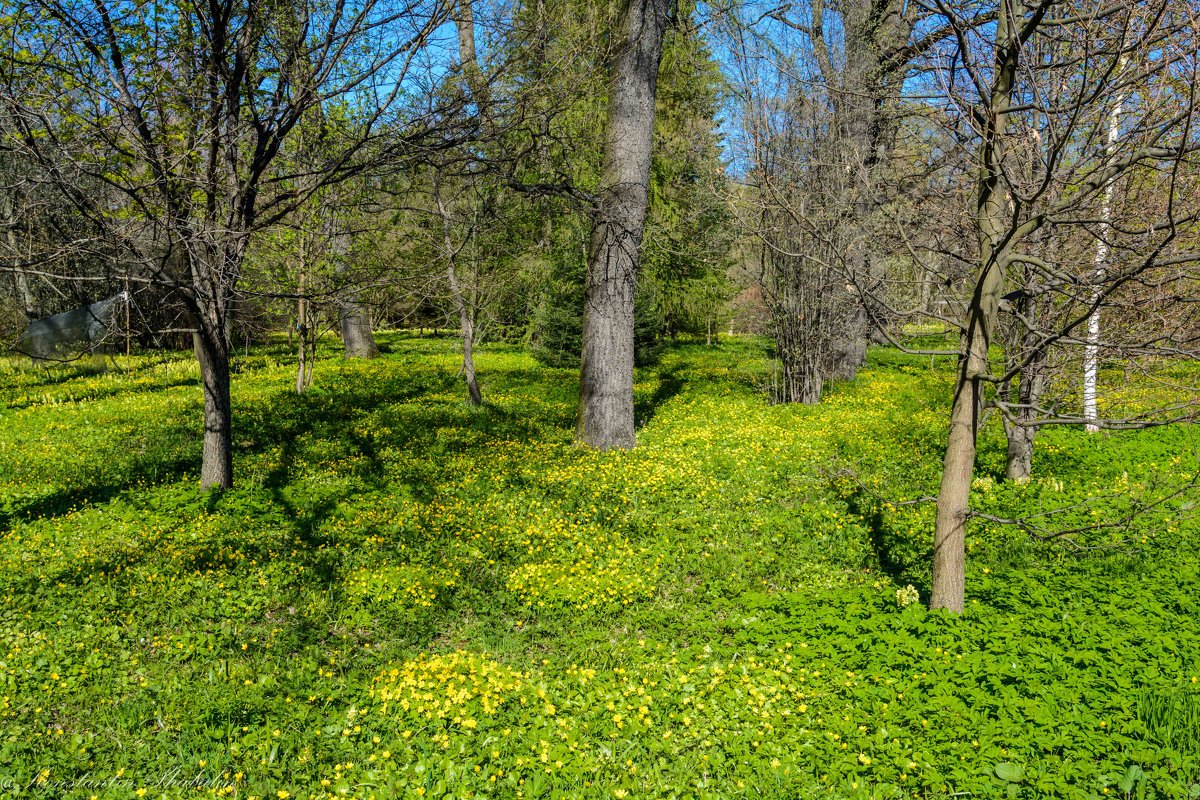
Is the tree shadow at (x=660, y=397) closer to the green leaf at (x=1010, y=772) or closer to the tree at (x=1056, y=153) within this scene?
the tree at (x=1056, y=153)

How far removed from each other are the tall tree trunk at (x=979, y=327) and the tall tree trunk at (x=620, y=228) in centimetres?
518

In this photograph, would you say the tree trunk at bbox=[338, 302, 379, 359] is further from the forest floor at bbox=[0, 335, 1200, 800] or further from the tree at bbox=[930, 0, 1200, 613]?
the tree at bbox=[930, 0, 1200, 613]

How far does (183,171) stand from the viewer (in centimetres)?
599

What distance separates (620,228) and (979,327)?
5.54 metres

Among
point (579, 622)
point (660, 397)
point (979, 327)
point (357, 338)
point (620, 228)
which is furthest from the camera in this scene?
point (357, 338)

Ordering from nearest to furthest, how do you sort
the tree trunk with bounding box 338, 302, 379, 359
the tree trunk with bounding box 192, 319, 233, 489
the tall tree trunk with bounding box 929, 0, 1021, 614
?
the tall tree trunk with bounding box 929, 0, 1021, 614 < the tree trunk with bounding box 192, 319, 233, 489 < the tree trunk with bounding box 338, 302, 379, 359

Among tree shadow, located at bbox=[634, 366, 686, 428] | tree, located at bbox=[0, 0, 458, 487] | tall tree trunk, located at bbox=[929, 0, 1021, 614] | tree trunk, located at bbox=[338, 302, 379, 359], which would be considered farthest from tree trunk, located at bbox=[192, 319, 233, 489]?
tree trunk, located at bbox=[338, 302, 379, 359]

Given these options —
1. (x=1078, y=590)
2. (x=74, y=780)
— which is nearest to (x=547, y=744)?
(x=74, y=780)

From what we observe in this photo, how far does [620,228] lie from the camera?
351 inches

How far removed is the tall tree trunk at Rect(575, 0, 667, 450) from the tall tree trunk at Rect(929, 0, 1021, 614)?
518 cm

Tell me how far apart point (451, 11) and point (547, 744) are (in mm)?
6152

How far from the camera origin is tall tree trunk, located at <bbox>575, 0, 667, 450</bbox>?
9.01m

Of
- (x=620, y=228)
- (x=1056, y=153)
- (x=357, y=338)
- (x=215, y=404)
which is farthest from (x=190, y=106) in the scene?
(x=357, y=338)

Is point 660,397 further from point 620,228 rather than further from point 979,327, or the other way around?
point 979,327
